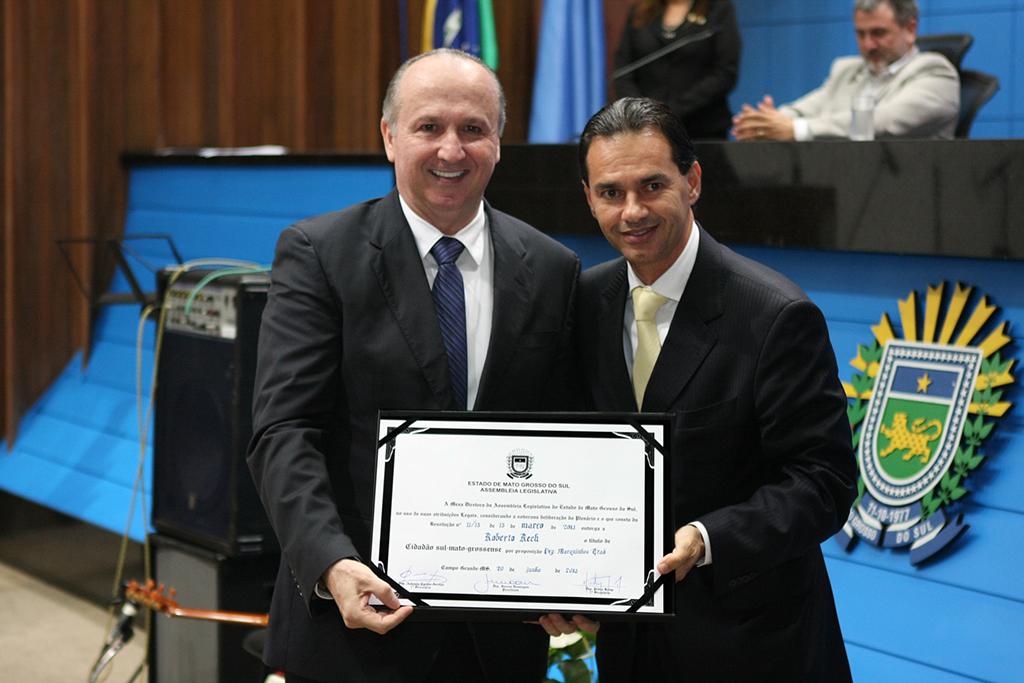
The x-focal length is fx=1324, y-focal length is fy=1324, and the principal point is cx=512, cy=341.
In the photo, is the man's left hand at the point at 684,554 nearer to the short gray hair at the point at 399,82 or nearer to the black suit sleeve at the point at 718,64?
the short gray hair at the point at 399,82

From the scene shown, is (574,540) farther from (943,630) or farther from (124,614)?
(124,614)

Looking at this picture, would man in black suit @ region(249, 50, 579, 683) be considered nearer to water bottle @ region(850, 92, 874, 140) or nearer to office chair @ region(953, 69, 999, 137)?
water bottle @ region(850, 92, 874, 140)

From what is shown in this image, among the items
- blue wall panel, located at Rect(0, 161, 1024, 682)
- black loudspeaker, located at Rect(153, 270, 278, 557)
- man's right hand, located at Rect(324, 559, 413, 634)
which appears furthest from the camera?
black loudspeaker, located at Rect(153, 270, 278, 557)

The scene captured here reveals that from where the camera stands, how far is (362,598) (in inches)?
68.2

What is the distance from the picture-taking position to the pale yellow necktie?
74.9 inches

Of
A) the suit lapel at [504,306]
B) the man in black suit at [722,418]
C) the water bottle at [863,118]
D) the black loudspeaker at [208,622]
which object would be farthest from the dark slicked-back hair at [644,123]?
the water bottle at [863,118]

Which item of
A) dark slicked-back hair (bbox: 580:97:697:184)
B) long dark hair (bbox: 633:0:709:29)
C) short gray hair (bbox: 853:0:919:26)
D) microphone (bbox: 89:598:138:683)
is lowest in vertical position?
microphone (bbox: 89:598:138:683)

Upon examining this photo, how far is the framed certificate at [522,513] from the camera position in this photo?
5.70ft

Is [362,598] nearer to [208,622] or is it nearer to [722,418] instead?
[722,418]

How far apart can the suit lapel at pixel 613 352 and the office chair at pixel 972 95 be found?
102 inches

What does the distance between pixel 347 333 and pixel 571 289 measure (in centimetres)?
37

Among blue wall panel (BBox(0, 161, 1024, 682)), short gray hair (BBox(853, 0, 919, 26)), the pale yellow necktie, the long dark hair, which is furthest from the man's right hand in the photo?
the long dark hair

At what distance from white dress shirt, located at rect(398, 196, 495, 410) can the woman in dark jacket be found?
3296 millimetres

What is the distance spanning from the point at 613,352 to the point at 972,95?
9.32 ft
